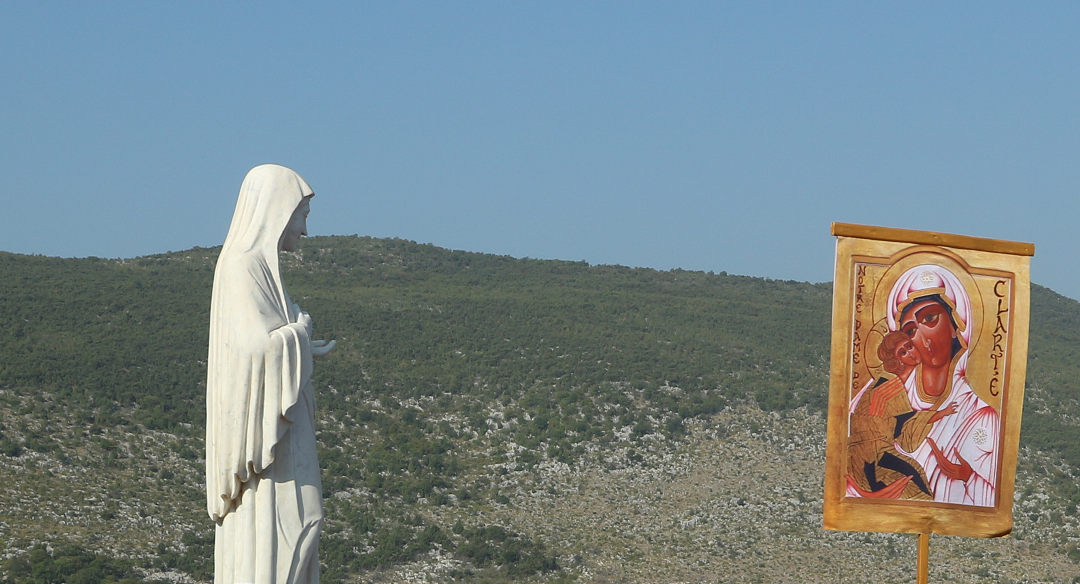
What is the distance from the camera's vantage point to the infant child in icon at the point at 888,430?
820 cm

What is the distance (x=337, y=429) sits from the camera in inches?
1403

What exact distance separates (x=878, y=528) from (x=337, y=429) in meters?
28.6

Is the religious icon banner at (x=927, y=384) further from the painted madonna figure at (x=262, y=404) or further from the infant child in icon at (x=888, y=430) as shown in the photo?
the painted madonna figure at (x=262, y=404)

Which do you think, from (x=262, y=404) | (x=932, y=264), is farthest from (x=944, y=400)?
(x=262, y=404)

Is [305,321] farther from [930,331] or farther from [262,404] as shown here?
[930,331]

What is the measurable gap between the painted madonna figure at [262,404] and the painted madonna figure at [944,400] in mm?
4024

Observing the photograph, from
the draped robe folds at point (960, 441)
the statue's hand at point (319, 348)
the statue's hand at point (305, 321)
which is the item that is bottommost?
the draped robe folds at point (960, 441)

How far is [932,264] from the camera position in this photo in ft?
27.2

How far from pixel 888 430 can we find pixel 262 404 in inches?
166

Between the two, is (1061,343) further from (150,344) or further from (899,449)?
(899,449)

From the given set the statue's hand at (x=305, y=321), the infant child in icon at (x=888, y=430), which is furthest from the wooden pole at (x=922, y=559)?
the statue's hand at (x=305, y=321)

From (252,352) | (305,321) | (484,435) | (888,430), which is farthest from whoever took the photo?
(484,435)

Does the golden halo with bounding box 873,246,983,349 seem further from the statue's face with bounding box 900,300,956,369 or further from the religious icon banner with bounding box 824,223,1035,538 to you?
the statue's face with bounding box 900,300,956,369

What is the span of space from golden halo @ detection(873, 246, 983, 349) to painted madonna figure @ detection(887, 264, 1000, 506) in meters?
0.03
